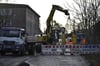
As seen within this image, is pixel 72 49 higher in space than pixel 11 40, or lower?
lower

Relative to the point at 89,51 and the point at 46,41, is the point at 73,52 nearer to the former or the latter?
the point at 89,51

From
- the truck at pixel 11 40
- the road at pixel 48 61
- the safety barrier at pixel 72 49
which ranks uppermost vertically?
the truck at pixel 11 40

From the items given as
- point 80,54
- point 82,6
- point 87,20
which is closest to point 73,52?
point 80,54

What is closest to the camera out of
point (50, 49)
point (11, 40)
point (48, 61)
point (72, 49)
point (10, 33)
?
point (48, 61)

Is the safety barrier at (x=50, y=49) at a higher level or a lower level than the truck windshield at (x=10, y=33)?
lower

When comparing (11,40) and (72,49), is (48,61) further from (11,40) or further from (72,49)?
(72,49)

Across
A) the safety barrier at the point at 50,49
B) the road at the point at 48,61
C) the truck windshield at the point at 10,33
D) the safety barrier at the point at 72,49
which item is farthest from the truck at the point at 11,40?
the road at the point at 48,61

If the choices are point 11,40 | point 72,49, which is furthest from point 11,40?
point 72,49

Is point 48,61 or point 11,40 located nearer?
point 48,61

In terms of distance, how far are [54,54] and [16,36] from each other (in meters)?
4.09

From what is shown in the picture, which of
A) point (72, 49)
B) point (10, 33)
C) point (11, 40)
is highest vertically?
point (10, 33)

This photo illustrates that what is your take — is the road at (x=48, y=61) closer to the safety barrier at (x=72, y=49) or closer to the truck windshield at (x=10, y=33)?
the truck windshield at (x=10, y=33)

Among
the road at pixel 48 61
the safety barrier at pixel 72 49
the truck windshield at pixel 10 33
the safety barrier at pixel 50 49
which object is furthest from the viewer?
the safety barrier at pixel 72 49

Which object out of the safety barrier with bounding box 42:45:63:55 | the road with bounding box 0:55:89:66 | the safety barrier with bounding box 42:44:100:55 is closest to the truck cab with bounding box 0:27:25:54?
the safety barrier with bounding box 42:45:63:55
